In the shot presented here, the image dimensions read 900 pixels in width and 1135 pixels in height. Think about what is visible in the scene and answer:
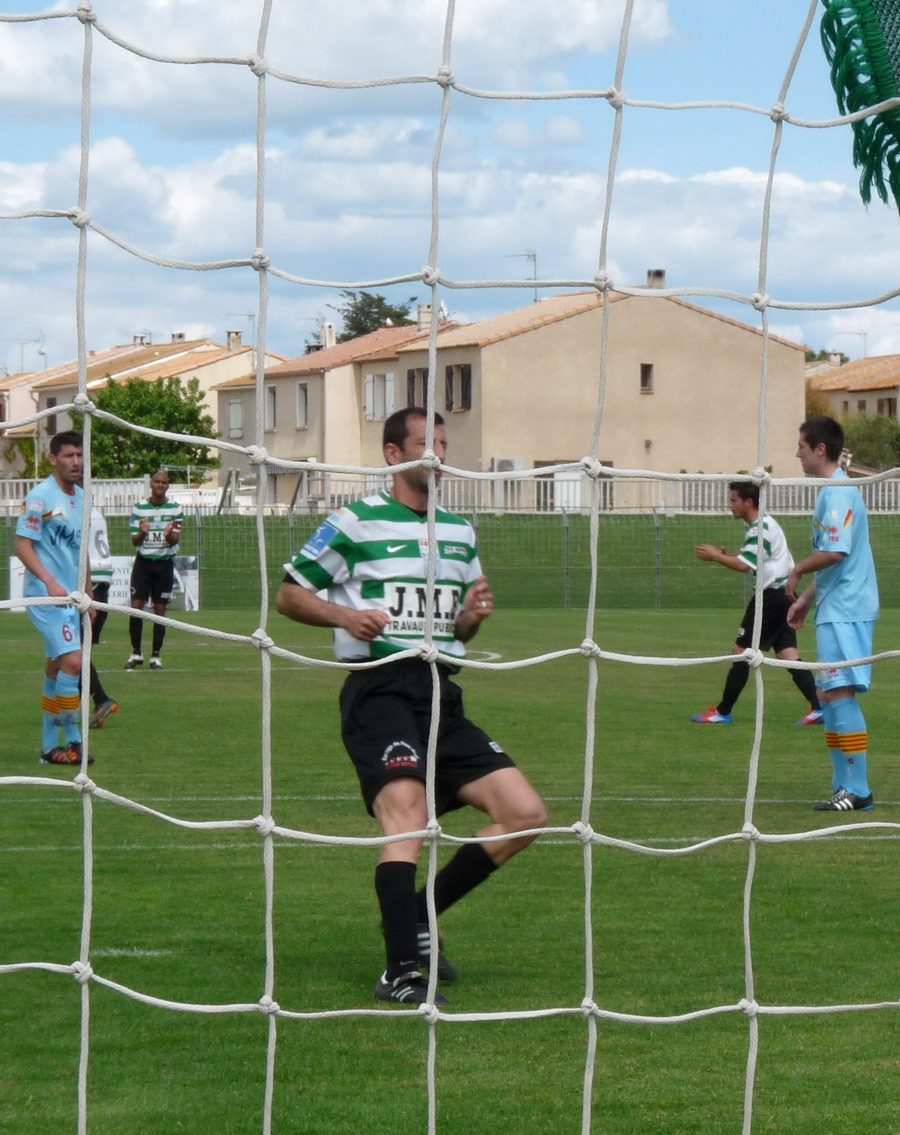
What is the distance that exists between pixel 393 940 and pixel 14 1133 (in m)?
1.39

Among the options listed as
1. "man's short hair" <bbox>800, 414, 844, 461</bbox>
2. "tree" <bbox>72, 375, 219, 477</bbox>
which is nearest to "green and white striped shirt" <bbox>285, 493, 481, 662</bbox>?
"man's short hair" <bbox>800, 414, 844, 461</bbox>

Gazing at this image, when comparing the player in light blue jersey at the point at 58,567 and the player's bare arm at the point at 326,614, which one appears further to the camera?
the player in light blue jersey at the point at 58,567

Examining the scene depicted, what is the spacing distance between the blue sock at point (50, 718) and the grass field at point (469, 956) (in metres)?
0.23

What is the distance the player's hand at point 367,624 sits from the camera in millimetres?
4918

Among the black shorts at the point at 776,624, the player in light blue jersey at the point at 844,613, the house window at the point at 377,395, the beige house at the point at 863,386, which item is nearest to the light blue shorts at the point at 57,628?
the player in light blue jersey at the point at 844,613

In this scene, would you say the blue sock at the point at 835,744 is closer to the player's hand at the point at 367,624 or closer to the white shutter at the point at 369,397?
the player's hand at the point at 367,624

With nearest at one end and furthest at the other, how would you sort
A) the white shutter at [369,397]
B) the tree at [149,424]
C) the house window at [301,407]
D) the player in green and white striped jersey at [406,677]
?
1. the player in green and white striped jersey at [406,677]
2. the white shutter at [369,397]
3. the house window at [301,407]
4. the tree at [149,424]

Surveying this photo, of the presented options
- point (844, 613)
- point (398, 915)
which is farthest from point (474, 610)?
point (844, 613)

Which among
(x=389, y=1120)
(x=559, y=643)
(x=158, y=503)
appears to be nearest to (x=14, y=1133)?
(x=389, y=1120)

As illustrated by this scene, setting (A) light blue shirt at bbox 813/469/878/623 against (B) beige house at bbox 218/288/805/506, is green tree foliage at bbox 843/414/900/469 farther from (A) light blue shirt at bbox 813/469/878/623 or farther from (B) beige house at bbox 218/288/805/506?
(A) light blue shirt at bbox 813/469/878/623

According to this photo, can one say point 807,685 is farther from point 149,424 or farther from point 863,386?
point 863,386

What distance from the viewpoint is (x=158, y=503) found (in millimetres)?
16266

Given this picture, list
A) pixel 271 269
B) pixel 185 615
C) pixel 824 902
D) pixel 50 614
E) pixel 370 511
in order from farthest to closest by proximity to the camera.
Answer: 1. pixel 185 615
2. pixel 50 614
3. pixel 824 902
4. pixel 370 511
5. pixel 271 269

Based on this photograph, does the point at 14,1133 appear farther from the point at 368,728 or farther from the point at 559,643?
the point at 559,643
